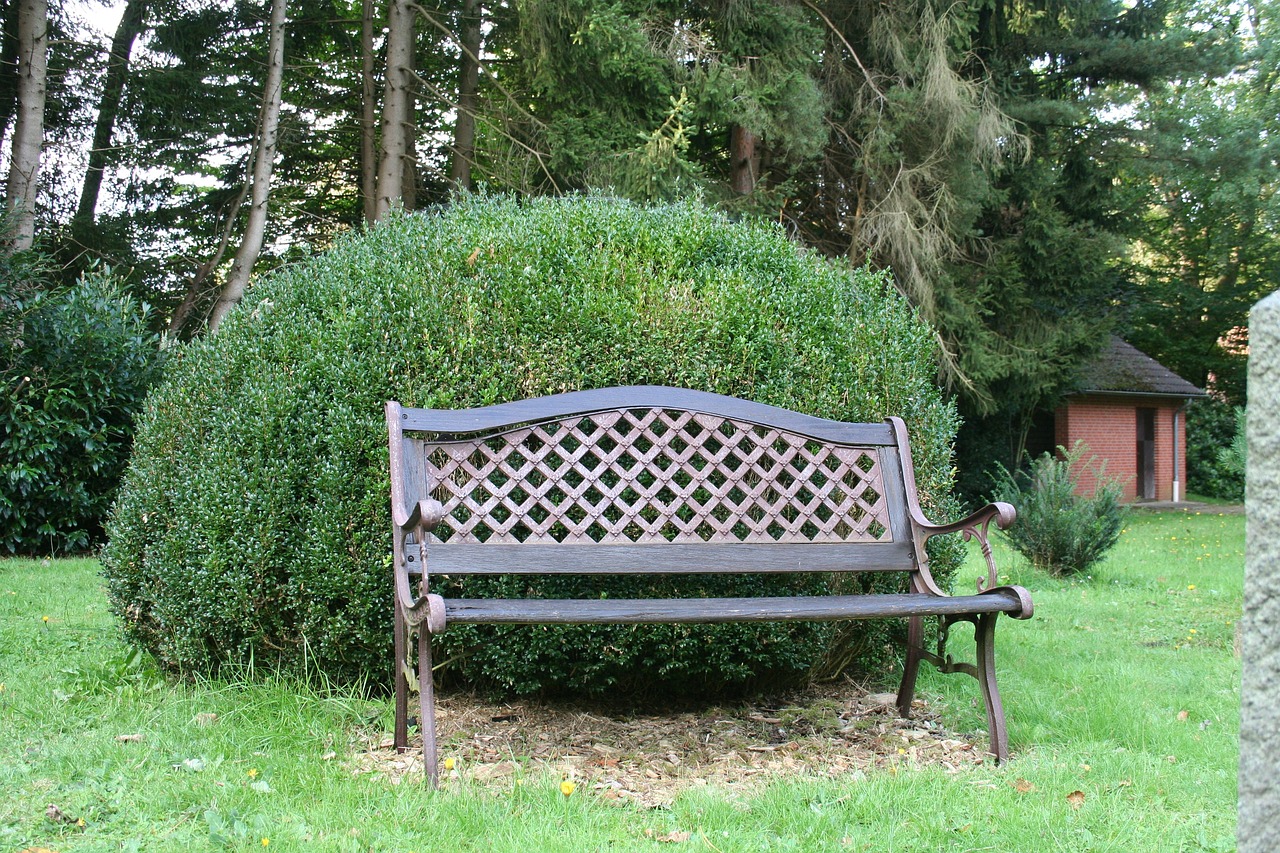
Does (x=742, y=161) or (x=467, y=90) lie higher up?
(x=467, y=90)

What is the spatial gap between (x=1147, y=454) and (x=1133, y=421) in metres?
1.74

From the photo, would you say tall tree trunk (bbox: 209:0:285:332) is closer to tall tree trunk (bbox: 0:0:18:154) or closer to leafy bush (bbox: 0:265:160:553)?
leafy bush (bbox: 0:265:160:553)

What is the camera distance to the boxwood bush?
4.16 m

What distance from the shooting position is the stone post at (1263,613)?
142cm

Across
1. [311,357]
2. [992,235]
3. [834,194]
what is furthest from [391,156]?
[992,235]

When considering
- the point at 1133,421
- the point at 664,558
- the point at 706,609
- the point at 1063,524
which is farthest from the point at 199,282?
the point at 1133,421

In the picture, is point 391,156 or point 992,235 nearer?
point 391,156

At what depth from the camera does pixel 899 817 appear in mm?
3160

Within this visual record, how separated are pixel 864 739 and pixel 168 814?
259 cm

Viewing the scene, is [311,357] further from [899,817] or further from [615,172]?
[615,172]

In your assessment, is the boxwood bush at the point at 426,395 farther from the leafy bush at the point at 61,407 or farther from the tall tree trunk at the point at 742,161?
the tall tree trunk at the point at 742,161

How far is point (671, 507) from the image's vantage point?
13.8ft

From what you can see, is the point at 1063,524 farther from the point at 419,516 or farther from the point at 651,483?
the point at 419,516

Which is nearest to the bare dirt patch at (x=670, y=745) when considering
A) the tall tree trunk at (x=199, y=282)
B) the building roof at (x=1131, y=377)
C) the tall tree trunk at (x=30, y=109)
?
the tall tree trunk at (x=30, y=109)
